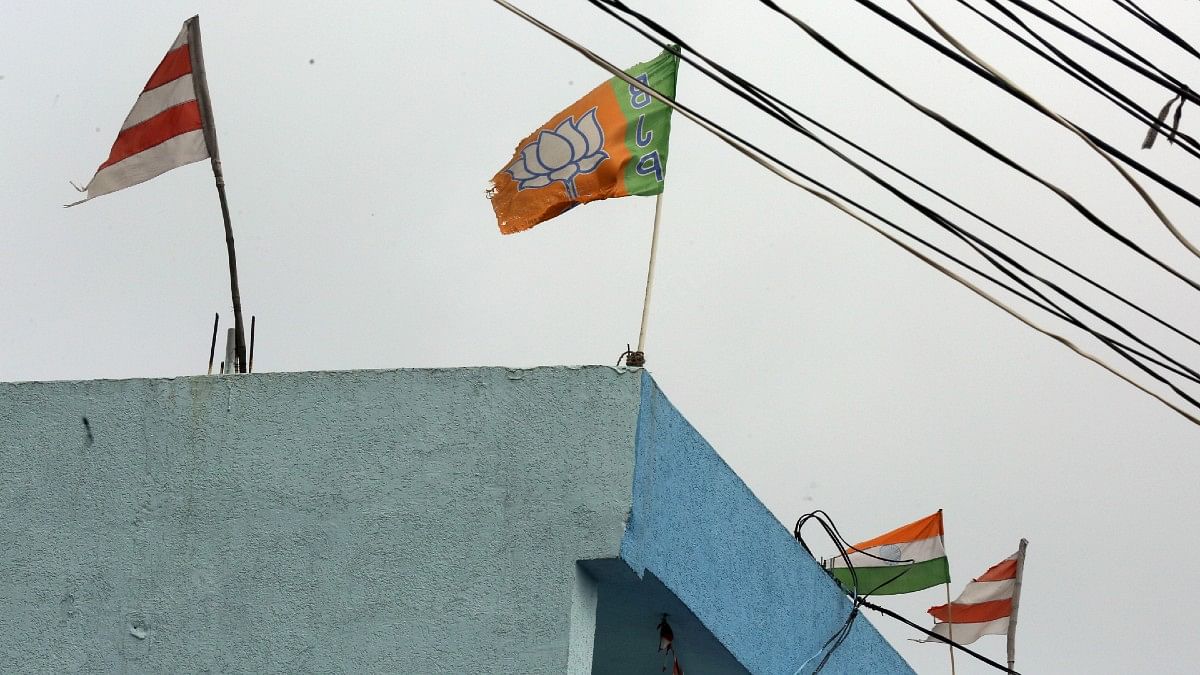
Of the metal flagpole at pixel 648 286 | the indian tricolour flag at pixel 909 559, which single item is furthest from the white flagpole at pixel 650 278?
the indian tricolour flag at pixel 909 559

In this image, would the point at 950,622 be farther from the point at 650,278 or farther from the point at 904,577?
the point at 650,278

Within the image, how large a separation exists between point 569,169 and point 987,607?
6825 millimetres

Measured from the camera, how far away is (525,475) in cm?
580

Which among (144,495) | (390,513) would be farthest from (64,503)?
(390,513)

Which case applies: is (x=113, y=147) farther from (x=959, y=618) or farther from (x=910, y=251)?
(x=959, y=618)

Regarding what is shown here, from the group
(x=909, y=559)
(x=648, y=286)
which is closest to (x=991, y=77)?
(x=648, y=286)

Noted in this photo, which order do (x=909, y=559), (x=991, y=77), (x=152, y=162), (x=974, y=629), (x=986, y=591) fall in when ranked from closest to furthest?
1. (x=991, y=77)
2. (x=152, y=162)
3. (x=909, y=559)
4. (x=974, y=629)
5. (x=986, y=591)

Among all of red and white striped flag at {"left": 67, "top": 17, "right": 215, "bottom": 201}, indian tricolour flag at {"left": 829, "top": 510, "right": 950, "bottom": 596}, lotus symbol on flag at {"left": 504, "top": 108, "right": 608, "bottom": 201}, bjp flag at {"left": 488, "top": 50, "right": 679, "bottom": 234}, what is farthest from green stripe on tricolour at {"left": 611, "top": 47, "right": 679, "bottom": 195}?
indian tricolour flag at {"left": 829, "top": 510, "right": 950, "bottom": 596}

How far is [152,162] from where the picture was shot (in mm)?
7449

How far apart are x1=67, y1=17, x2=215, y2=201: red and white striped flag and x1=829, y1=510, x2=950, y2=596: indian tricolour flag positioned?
18.8 ft

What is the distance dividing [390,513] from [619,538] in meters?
0.93

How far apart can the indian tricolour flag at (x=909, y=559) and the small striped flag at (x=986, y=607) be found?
1.00 meters

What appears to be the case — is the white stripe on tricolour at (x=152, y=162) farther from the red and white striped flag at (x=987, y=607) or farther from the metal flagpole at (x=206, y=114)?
the red and white striped flag at (x=987, y=607)

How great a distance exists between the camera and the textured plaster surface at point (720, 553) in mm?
5777
